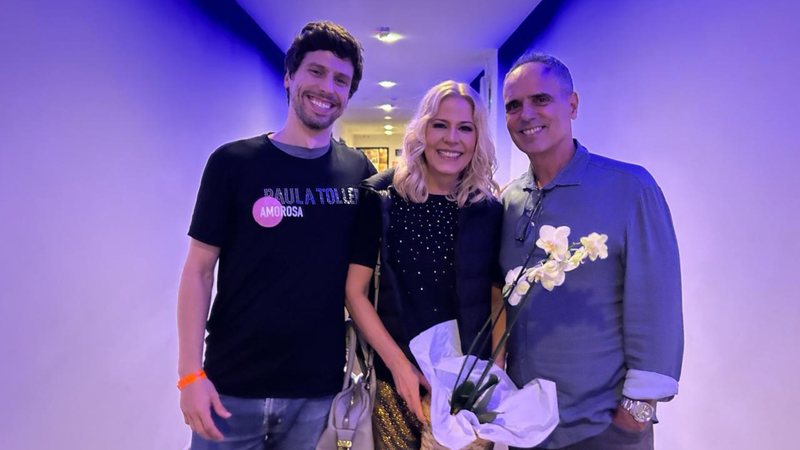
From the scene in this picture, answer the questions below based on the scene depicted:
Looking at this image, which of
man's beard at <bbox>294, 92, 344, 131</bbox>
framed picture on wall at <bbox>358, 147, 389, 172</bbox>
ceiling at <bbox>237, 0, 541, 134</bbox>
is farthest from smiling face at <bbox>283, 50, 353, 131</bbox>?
framed picture on wall at <bbox>358, 147, 389, 172</bbox>

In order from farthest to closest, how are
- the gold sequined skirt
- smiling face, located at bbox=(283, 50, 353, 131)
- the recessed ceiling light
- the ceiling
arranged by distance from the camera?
the recessed ceiling light
the ceiling
smiling face, located at bbox=(283, 50, 353, 131)
the gold sequined skirt

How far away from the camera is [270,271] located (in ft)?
3.88

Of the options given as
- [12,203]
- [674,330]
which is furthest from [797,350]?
[12,203]

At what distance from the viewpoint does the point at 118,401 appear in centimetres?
179

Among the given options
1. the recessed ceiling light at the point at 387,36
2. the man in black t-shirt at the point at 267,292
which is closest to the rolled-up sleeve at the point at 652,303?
the man in black t-shirt at the point at 267,292

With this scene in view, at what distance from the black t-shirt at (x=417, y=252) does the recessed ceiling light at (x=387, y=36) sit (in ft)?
9.16

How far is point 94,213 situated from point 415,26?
8.99 ft

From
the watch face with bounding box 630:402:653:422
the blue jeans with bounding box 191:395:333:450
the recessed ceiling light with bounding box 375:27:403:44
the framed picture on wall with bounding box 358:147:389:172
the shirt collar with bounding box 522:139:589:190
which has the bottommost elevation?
the blue jeans with bounding box 191:395:333:450

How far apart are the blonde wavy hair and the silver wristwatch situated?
627 millimetres

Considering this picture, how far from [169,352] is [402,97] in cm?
510

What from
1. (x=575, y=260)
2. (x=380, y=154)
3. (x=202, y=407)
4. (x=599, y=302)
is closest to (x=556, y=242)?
(x=575, y=260)

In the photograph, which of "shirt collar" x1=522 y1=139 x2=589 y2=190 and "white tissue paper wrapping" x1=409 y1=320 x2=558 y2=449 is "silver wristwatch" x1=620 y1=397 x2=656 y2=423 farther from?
"shirt collar" x1=522 y1=139 x2=589 y2=190

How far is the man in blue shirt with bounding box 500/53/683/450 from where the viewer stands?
3.48 feet

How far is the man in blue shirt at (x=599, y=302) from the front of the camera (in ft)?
3.48
